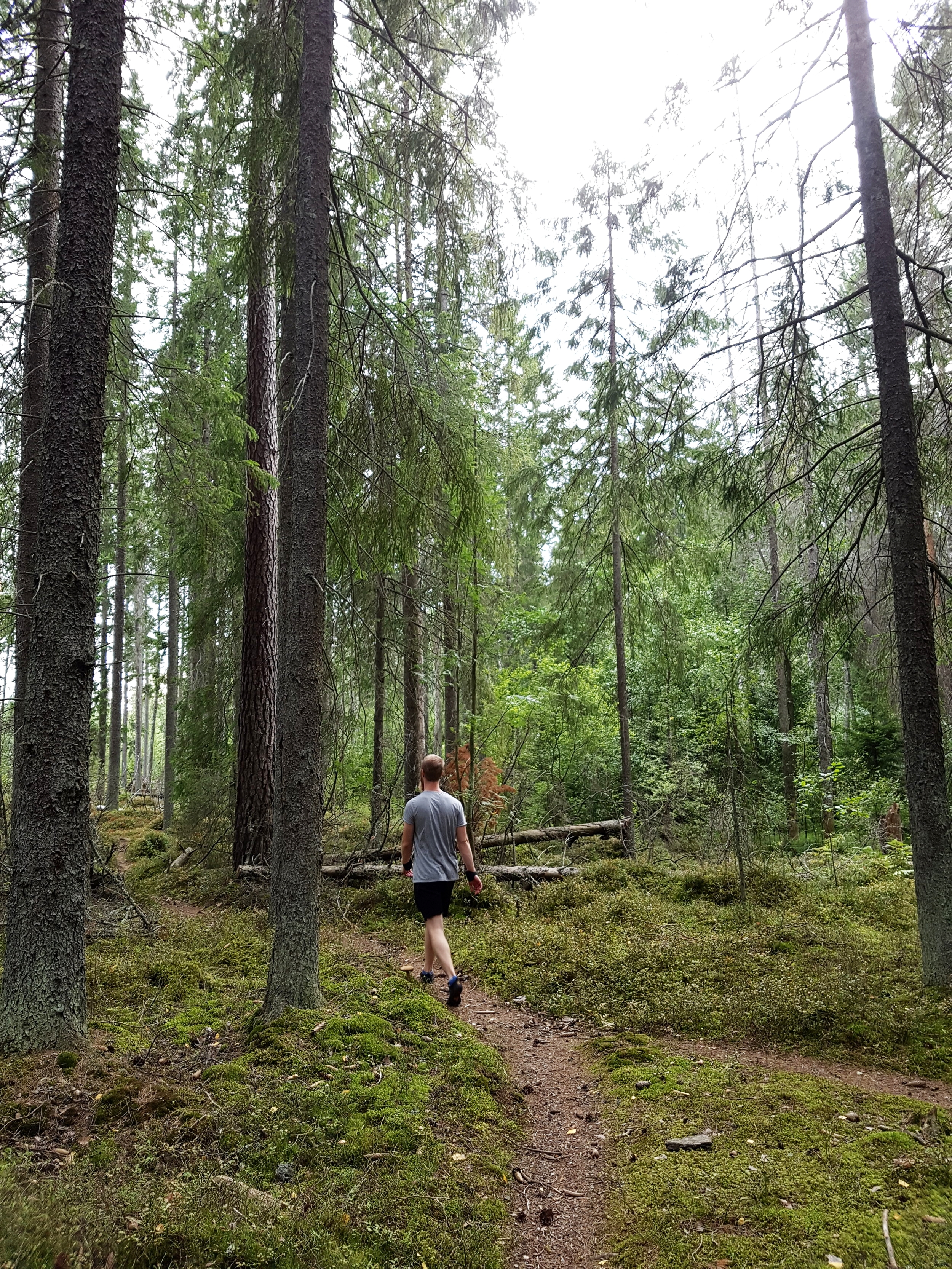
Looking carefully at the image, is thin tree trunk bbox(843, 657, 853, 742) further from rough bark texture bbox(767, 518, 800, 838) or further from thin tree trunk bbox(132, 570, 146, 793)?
thin tree trunk bbox(132, 570, 146, 793)

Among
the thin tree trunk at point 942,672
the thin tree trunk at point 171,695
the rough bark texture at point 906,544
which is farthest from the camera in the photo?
the thin tree trunk at point 171,695

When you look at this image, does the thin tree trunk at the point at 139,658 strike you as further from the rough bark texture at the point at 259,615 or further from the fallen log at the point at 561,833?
the fallen log at the point at 561,833

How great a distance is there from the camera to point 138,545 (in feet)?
37.0

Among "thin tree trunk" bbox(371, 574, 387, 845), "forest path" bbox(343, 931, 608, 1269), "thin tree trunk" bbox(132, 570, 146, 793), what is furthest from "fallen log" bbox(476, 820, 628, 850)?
"thin tree trunk" bbox(132, 570, 146, 793)

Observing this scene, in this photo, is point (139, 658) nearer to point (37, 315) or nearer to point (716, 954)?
point (37, 315)

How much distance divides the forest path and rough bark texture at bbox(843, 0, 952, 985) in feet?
9.95

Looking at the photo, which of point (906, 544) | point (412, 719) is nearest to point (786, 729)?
point (412, 719)

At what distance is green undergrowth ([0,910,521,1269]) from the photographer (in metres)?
2.56

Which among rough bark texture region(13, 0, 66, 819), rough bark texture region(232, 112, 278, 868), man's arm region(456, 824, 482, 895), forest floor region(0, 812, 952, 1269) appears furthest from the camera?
rough bark texture region(232, 112, 278, 868)

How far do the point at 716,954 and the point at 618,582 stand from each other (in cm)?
717

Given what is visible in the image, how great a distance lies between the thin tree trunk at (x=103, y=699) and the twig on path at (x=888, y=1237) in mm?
15696

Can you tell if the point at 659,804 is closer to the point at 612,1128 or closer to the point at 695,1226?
the point at 612,1128

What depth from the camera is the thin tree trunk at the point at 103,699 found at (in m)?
18.4

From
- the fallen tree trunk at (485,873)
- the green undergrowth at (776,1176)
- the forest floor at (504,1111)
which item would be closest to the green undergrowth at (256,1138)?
the forest floor at (504,1111)
